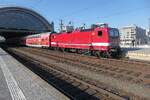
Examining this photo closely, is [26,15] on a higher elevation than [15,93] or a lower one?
higher

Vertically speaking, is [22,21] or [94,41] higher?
[22,21]

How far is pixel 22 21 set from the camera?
11725 centimetres

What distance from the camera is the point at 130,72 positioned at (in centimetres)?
1781

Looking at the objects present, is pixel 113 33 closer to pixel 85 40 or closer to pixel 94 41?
pixel 94 41

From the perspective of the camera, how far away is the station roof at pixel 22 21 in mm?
112438

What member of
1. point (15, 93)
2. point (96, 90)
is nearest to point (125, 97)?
point (96, 90)

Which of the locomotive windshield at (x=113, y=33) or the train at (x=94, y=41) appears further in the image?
the locomotive windshield at (x=113, y=33)

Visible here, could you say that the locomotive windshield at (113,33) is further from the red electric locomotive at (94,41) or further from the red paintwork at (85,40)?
the red paintwork at (85,40)

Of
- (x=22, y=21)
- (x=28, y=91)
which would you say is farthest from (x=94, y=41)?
(x=22, y=21)

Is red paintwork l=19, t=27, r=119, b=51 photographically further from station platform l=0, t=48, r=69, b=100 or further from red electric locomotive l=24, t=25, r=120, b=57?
station platform l=0, t=48, r=69, b=100

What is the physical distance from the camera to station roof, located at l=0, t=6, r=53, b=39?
112m

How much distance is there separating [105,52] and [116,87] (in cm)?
1655

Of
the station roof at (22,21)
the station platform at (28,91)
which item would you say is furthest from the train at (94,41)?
the station roof at (22,21)

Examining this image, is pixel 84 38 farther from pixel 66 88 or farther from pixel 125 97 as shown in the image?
pixel 125 97
